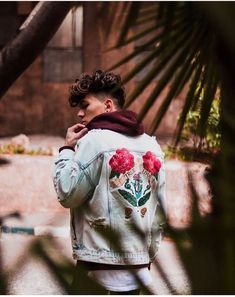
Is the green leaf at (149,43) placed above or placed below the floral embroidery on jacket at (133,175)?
above

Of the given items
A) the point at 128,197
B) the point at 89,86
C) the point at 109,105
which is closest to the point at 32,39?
the point at 128,197

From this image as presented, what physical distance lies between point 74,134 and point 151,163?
369 millimetres

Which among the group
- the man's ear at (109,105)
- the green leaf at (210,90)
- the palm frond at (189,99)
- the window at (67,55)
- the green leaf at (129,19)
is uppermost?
the green leaf at (129,19)

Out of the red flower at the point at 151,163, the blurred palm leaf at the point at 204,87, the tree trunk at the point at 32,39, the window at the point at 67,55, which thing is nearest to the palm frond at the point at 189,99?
the blurred palm leaf at the point at 204,87

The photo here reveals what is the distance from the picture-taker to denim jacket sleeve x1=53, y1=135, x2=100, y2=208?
10.3 ft

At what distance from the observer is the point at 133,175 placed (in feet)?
10.6

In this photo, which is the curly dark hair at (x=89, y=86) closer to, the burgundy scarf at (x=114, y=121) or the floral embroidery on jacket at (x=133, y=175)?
the burgundy scarf at (x=114, y=121)

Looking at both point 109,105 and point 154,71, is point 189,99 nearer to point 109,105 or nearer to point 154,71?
point 154,71

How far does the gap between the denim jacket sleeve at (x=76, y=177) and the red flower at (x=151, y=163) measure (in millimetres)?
220

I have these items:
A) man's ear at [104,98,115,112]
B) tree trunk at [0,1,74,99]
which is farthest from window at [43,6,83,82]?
tree trunk at [0,1,74,99]

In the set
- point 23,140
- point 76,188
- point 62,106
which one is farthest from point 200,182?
point 62,106

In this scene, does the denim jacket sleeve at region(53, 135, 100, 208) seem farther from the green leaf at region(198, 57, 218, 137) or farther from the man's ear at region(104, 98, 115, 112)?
the green leaf at region(198, 57, 218, 137)

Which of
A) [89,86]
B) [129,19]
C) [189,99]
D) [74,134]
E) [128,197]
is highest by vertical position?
[129,19]

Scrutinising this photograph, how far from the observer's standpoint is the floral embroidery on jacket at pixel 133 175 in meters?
3.19
